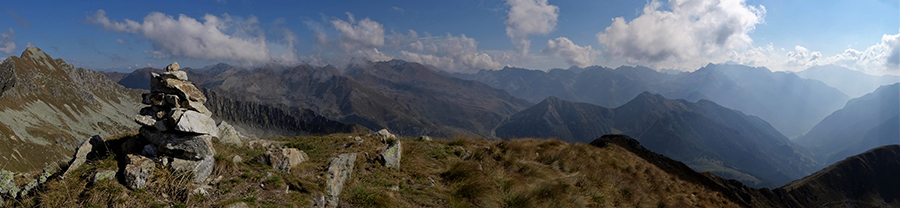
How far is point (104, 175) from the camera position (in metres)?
8.14

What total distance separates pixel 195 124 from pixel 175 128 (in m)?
0.54

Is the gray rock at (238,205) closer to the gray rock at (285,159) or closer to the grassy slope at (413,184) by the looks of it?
the grassy slope at (413,184)

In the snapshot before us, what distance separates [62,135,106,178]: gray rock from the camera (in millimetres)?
9203

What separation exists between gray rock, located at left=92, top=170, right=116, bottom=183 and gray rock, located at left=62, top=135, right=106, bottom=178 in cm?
121

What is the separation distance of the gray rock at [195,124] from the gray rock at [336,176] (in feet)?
13.7

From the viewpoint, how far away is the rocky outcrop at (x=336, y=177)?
8.98 m

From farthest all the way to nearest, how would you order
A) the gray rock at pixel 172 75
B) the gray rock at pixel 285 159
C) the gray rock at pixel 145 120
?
1. the gray rock at pixel 172 75
2. the gray rock at pixel 285 159
3. the gray rock at pixel 145 120

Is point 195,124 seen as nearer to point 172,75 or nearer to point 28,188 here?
point 172,75

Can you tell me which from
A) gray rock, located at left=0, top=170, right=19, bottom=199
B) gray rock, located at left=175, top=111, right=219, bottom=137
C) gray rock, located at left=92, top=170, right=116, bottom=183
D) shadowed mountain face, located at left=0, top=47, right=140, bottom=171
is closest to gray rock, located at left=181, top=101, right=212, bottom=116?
gray rock, located at left=175, top=111, right=219, bottom=137

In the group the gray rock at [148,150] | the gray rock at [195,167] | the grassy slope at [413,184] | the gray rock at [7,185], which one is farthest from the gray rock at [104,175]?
the gray rock at [7,185]

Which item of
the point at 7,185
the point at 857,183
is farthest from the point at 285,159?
the point at 857,183

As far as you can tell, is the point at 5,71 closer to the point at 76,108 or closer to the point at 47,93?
the point at 47,93

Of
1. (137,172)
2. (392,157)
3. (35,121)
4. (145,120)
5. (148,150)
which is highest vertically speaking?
(145,120)

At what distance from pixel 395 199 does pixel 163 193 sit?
6129mm
